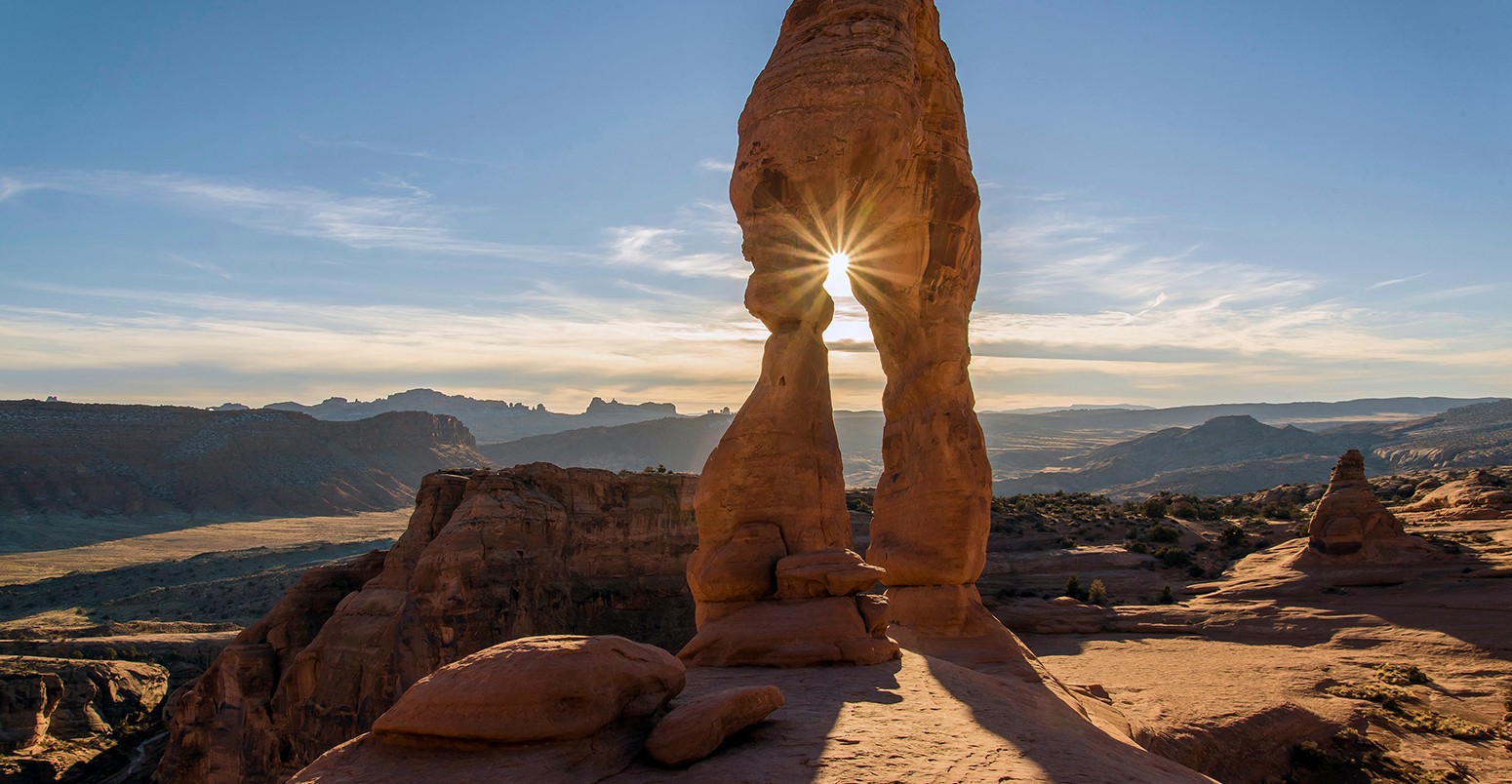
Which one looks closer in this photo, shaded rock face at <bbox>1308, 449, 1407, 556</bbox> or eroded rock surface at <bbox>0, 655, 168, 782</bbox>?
eroded rock surface at <bbox>0, 655, 168, 782</bbox>

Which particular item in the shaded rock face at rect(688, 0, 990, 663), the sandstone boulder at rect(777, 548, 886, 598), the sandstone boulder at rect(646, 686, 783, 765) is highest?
the shaded rock face at rect(688, 0, 990, 663)

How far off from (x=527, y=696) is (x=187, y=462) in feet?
367

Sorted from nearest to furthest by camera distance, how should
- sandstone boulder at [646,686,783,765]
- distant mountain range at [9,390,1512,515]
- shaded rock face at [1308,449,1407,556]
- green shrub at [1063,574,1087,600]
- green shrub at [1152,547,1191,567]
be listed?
1. sandstone boulder at [646,686,783,765]
2. shaded rock face at [1308,449,1407,556]
3. green shrub at [1063,574,1087,600]
4. green shrub at [1152,547,1191,567]
5. distant mountain range at [9,390,1512,515]

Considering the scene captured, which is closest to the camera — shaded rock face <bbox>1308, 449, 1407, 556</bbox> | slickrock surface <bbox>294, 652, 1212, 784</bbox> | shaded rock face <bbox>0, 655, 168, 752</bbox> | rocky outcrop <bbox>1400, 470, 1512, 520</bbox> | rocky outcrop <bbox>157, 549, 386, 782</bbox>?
slickrock surface <bbox>294, 652, 1212, 784</bbox>

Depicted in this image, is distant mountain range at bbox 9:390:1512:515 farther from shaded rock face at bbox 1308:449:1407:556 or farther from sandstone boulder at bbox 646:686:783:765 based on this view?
sandstone boulder at bbox 646:686:783:765

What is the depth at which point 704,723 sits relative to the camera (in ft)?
22.5

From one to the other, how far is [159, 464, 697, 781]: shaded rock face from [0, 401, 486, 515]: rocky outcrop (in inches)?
3205

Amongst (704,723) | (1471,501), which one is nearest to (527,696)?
(704,723)

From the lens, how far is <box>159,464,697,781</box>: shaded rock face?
19438 mm

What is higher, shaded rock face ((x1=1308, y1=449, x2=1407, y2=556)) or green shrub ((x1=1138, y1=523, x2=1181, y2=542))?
shaded rock face ((x1=1308, y1=449, x2=1407, y2=556))

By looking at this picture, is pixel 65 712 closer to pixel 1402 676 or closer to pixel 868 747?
pixel 868 747

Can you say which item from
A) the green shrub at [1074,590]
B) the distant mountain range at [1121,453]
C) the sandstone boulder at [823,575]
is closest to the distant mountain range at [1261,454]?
the distant mountain range at [1121,453]

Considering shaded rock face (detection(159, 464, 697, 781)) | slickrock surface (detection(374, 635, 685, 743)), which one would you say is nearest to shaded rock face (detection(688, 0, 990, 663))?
slickrock surface (detection(374, 635, 685, 743))

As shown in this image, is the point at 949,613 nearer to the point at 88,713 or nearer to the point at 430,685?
the point at 430,685
